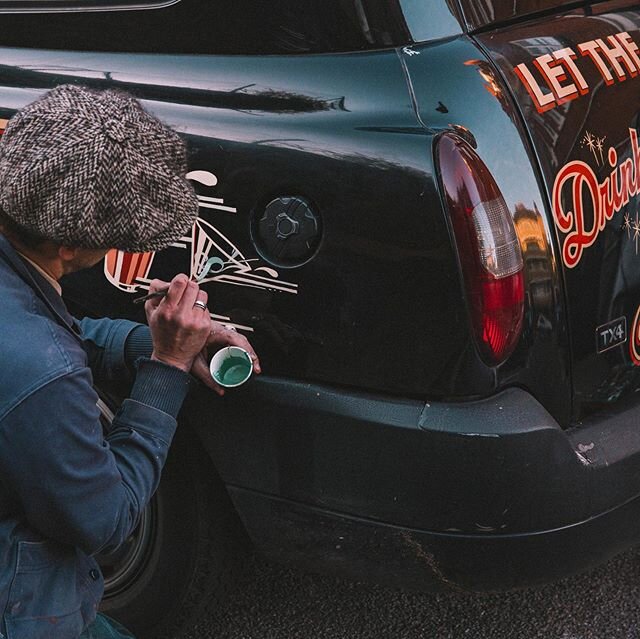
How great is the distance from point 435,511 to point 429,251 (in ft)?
1.68

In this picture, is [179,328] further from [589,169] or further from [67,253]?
[589,169]

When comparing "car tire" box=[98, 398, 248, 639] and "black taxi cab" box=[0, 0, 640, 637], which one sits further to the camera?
"car tire" box=[98, 398, 248, 639]

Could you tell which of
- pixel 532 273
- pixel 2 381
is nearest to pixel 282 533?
pixel 532 273

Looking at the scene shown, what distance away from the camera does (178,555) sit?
2.42 m

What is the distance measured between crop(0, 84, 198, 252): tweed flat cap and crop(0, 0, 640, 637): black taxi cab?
19.3 inches

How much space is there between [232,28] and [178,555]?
1.19 meters

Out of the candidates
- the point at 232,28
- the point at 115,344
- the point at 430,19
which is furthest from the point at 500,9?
the point at 115,344

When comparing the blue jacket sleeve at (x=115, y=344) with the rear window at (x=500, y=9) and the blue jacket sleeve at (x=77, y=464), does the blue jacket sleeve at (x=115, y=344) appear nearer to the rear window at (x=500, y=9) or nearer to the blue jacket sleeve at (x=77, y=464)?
the blue jacket sleeve at (x=77, y=464)

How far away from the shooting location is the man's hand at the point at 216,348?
203 cm

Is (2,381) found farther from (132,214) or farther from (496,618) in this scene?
(496,618)

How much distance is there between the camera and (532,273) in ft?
6.55

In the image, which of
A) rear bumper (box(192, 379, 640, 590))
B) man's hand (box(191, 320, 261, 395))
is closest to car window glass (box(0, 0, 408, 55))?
man's hand (box(191, 320, 261, 395))

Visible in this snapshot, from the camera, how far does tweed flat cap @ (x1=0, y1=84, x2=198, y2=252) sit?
4.86ft

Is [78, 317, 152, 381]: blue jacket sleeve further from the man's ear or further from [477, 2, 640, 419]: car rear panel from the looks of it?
[477, 2, 640, 419]: car rear panel
